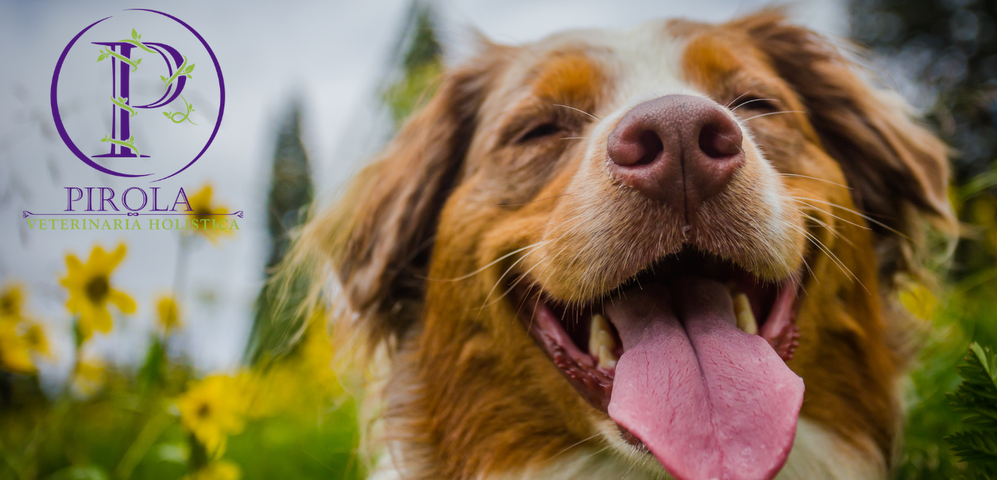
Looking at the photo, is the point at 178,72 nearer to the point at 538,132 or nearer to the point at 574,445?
the point at 538,132

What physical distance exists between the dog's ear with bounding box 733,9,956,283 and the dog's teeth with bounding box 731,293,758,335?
86 cm

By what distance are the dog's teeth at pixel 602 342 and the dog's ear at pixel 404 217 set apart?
851 millimetres

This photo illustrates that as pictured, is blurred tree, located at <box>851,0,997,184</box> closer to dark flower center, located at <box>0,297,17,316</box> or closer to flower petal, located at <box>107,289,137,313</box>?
flower petal, located at <box>107,289,137,313</box>

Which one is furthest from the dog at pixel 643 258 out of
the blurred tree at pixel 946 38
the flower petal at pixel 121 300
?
the blurred tree at pixel 946 38

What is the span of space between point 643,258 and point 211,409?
1502 millimetres

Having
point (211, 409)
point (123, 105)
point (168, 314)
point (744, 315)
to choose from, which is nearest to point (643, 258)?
point (744, 315)

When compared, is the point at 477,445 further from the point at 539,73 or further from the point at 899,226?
the point at 899,226

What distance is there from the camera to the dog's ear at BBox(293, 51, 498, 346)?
264 centimetres

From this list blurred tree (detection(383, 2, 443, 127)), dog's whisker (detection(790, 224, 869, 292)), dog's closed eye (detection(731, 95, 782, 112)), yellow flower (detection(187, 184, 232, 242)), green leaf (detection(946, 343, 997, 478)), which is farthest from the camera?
blurred tree (detection(383, 2, 443, 127))

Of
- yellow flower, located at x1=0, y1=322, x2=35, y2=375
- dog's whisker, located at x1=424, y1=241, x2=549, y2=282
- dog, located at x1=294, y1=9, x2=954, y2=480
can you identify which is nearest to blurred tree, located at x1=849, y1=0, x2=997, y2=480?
dog, located at x1=294, y1=9, x2=954, y2=480

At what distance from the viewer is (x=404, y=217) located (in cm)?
265

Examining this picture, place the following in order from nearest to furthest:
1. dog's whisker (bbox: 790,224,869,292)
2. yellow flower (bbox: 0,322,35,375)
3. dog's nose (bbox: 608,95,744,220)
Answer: dog's nose (bbox: 608,95,744,220) → dog's whisker (bbox: 790,224,869,292) → yellow flower (bbox: 0,322,35,375)

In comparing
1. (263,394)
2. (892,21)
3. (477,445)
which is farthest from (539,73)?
(892,21)

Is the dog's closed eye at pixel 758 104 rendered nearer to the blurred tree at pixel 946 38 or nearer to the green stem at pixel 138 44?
the green stem at pixel 138 44
